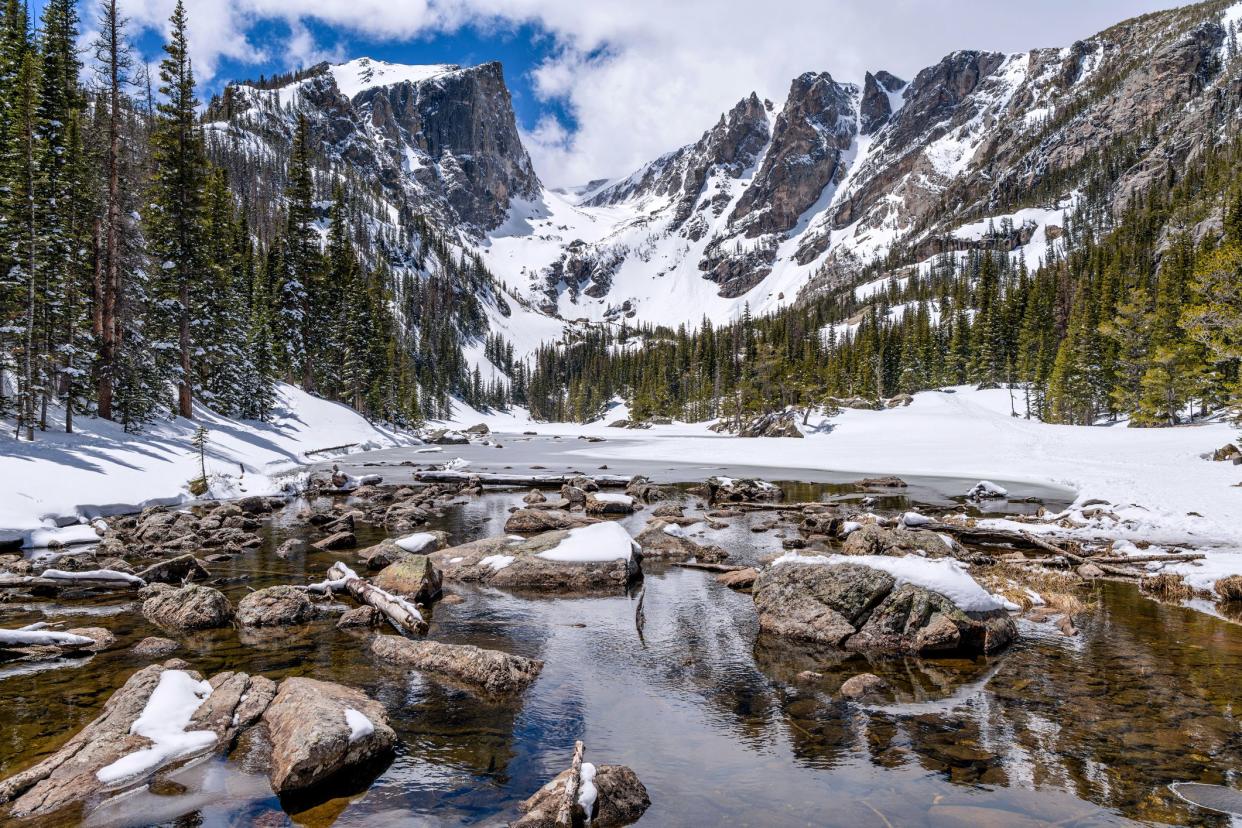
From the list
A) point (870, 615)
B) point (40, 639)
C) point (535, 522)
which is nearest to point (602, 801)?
point (870, 615)

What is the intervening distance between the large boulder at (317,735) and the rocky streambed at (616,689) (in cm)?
3

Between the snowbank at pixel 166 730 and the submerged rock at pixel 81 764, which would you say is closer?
the submerged rock at pixel 81 764

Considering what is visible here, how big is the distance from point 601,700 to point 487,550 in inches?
321

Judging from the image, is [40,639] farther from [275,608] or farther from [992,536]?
[992,536]

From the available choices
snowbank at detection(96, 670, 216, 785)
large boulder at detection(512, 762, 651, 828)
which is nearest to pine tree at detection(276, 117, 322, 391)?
snowbank at detection(96, 670, 216, 785)

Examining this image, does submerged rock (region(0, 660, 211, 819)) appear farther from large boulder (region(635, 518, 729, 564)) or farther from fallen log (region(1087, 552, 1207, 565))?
fallen log (region(1087, 552, 1207, 565))

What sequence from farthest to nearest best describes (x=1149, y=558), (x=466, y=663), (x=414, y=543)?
(x=414, y=543) < (x=1149, y=558) < (x=466, y=663)

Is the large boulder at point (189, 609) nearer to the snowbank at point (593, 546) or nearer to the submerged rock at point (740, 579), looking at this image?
the snowbank at point (593, 546)

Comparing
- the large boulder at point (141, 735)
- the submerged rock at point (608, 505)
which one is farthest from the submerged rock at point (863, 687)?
the submerged rock at point (608, 505)

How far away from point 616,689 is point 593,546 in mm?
6746

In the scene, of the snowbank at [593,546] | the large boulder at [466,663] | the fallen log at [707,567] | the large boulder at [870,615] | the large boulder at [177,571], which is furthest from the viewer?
the fallen log at [707,567]

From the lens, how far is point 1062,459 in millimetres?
35875

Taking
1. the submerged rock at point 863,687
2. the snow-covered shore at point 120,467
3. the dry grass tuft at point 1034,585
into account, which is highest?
the snow-covered shore at point 120,467

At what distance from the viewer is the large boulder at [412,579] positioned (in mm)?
12852
